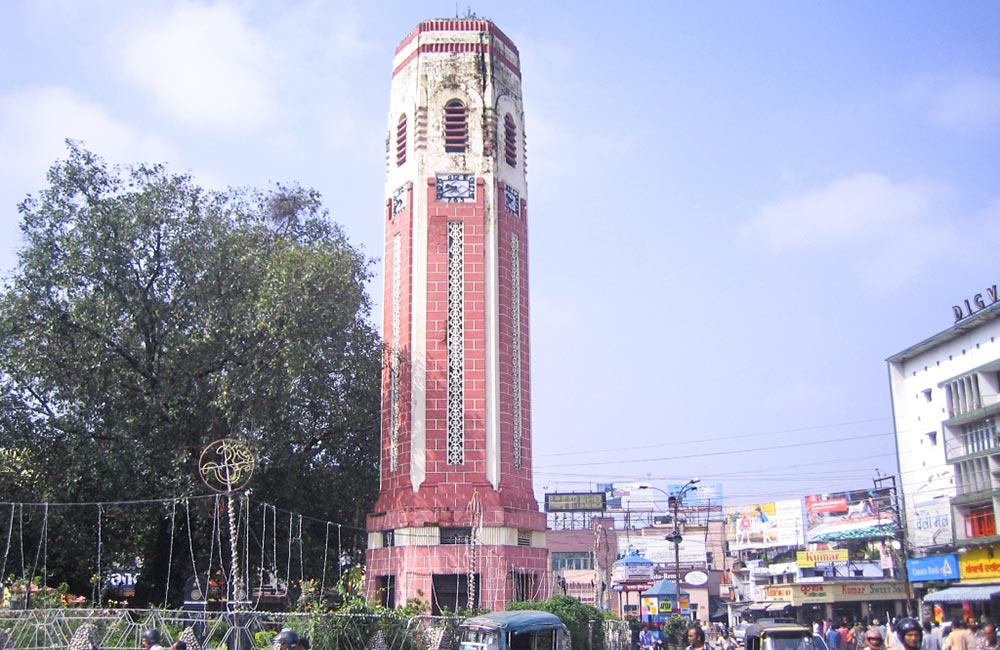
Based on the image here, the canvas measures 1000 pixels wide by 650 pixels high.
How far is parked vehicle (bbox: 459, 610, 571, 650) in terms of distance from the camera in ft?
64.8

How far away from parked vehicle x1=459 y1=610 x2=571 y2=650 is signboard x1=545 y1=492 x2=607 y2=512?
66.7 m

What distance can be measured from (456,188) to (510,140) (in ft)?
10.6

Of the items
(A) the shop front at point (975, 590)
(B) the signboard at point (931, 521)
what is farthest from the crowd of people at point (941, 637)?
(B) the signboard at point (931, 521)

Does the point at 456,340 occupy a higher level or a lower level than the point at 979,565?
higher

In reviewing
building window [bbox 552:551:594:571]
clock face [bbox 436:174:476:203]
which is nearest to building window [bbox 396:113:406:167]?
clock face [bbox 436:174:476:203]

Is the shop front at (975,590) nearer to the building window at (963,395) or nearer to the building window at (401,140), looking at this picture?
the building window at (963,395)

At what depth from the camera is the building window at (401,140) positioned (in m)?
33.4

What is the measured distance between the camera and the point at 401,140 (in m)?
33.7

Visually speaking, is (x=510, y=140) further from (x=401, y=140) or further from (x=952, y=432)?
(x=952, y=432)

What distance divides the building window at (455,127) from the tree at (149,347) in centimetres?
493

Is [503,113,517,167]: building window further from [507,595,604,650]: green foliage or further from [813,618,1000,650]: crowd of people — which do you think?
[813,618,1000,650]: crowd of people

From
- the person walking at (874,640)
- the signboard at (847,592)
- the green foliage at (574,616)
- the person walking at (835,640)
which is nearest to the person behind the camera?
the person walking at (874,640)

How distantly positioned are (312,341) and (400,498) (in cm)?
550

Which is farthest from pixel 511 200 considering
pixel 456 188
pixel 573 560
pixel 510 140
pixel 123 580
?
pixel 573 560
